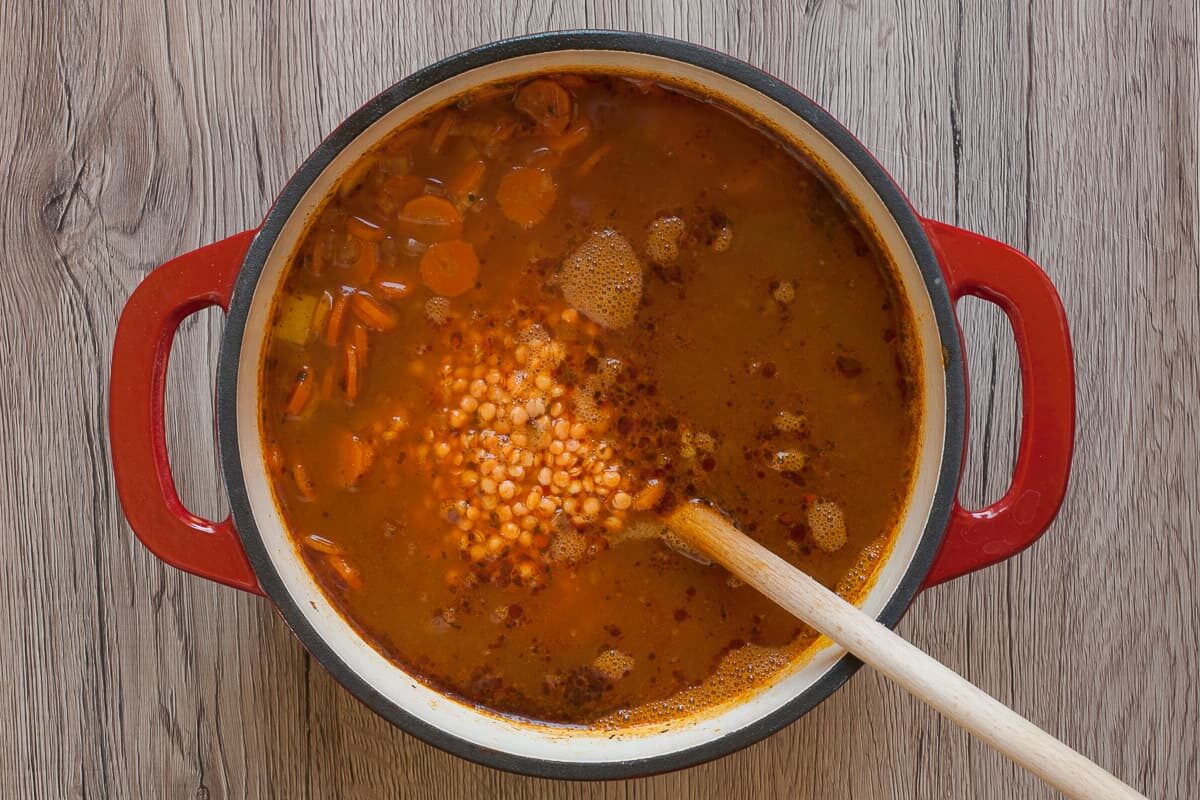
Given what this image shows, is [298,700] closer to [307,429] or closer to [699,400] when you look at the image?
[307,429]

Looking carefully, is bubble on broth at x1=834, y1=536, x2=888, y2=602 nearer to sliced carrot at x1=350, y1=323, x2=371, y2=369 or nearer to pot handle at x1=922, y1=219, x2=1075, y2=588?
pot handle at x1=922, y1=219, x2=1075, y2=588

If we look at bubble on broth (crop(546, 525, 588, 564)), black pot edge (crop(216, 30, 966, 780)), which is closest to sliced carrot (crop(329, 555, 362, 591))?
black pot edge (crop(216, 30, 966, 780))

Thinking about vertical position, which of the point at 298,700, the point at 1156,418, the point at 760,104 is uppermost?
the point at 760,104

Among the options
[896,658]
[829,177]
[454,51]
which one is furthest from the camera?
[454,51]

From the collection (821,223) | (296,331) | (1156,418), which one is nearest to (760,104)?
(821,223)

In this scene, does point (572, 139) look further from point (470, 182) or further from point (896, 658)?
point (896, 658)

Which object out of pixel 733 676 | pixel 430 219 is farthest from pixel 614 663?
pixel 430 219
